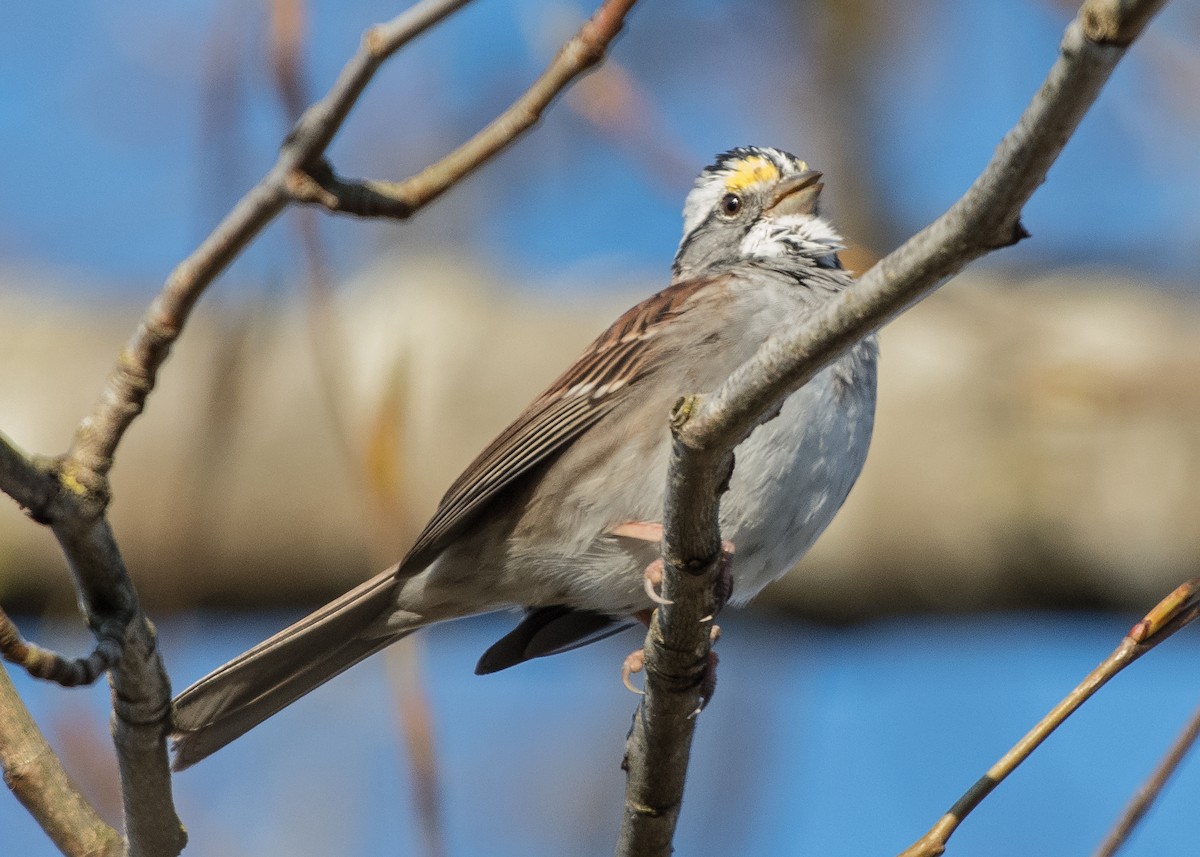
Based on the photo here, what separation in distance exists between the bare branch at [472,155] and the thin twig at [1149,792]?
124 cm

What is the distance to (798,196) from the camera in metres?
4.97

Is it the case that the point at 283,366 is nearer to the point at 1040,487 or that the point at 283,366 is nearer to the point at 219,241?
the point at 1040,487

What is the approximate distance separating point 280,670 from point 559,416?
95cm

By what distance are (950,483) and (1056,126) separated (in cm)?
518

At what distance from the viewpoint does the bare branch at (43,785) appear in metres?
2.44

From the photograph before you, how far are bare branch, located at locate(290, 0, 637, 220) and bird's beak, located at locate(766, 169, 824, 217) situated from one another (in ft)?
9.62

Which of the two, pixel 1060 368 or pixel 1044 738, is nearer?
pixel 1044 738

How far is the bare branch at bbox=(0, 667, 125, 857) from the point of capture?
244cm

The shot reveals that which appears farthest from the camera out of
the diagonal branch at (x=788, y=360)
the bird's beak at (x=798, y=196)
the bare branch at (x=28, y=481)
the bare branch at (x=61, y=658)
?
the bird's beak at (x=798, y=196)

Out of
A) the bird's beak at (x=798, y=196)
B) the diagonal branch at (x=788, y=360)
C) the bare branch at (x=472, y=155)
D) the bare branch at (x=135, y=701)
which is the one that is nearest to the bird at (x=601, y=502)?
the bird's beak at (x=798, y=196)

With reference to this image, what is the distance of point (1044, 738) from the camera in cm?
232

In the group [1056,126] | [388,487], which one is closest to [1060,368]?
[388,487]

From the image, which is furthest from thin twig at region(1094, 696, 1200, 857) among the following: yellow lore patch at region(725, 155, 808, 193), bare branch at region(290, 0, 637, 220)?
yellow lore patch at region(725, 155, 808, 193)

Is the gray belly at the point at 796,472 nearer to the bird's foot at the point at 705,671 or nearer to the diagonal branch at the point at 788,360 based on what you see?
the bird's foot at the point at 705,671
